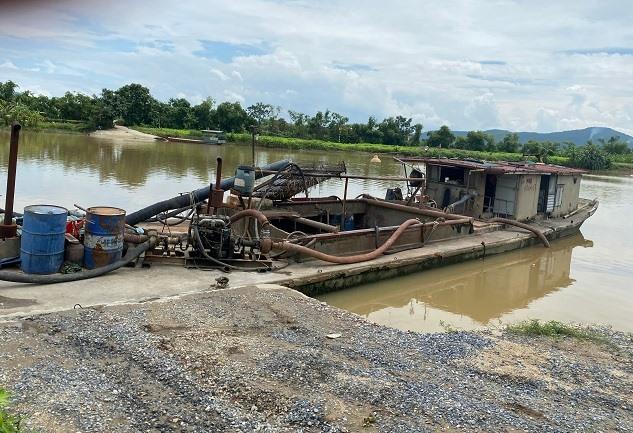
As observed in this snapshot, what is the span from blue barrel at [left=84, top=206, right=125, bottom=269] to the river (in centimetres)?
382

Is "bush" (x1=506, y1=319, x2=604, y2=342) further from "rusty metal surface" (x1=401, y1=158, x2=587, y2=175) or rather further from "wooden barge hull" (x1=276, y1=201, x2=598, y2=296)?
"rusty metal surface" (x1=401, y1=158, x2=587, y2=175)

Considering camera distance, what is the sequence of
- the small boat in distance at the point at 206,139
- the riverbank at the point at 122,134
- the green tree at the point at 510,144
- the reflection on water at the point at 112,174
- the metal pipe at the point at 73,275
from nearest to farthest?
the metal pipe at the point at 73,275 < the reflection on water at the point at 112,174 < the small boat in distance at the point at 206,139 < the riverbank at the point at 122,134 < the green tree at the point at 510,144

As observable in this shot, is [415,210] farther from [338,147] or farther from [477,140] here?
[477,140]

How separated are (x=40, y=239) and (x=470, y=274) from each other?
9229 millimetres

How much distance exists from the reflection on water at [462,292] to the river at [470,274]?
2 centimetres

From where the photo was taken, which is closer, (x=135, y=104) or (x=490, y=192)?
(x=490, y=192)

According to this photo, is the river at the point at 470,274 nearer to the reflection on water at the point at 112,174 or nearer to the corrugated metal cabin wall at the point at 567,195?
the reflection on water at the point at 112,174

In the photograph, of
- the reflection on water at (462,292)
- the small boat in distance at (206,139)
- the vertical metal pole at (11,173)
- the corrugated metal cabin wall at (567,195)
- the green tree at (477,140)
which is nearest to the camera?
the vertical metal pole at (11,173)

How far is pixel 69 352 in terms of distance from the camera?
5.69 m

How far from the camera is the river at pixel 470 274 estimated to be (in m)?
10.7

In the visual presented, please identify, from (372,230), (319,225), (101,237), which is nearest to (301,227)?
(319,225)

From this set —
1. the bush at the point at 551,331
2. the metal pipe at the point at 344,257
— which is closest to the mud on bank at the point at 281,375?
the bush at the point at 551,331

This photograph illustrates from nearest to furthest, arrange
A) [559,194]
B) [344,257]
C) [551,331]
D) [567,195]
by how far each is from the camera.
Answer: [551,331] < [344,257] < [559,194] < [567,195]

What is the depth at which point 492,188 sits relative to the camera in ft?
58.7
